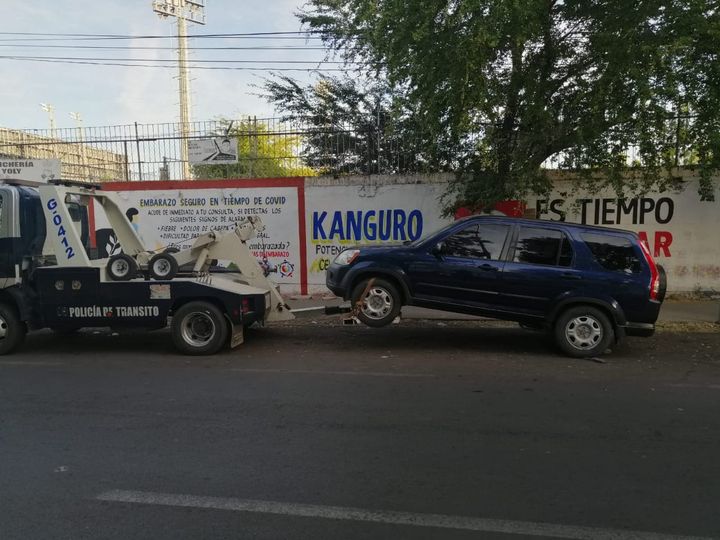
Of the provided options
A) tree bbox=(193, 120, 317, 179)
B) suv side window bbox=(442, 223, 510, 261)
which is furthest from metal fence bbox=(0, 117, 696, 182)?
suv side window bbox=(442, 223, 510, 261)

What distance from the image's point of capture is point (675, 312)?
1066cm

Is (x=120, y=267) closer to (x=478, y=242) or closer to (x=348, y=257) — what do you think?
(x=348, y=257)

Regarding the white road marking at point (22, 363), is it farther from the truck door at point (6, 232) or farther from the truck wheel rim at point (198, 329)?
the truck wheel rim at point (198, 329)

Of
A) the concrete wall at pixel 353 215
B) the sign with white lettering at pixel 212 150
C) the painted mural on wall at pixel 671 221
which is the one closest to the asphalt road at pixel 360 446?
the painted mural on wall at pixel 671 221

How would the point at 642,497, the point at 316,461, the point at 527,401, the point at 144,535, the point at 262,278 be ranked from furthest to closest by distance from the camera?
the point at 262,278
the point at 527,401
the point at 316,461
the point at 642,497
the point at 144,535

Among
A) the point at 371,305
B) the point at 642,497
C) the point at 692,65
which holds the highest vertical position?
the point at 692,65

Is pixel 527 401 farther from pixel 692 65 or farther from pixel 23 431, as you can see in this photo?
pixel 692 65

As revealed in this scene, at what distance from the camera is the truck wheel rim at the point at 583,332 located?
7391 mm

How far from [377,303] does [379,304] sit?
0.10 feet

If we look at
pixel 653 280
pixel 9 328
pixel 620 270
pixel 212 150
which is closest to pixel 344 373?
pixel 620 270

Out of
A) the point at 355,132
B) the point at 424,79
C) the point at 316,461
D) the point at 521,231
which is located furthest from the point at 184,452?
the point at 355,132

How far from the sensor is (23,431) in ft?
15.9

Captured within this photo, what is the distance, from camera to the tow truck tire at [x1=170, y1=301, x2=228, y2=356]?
297 inches

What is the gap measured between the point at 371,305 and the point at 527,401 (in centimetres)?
277
